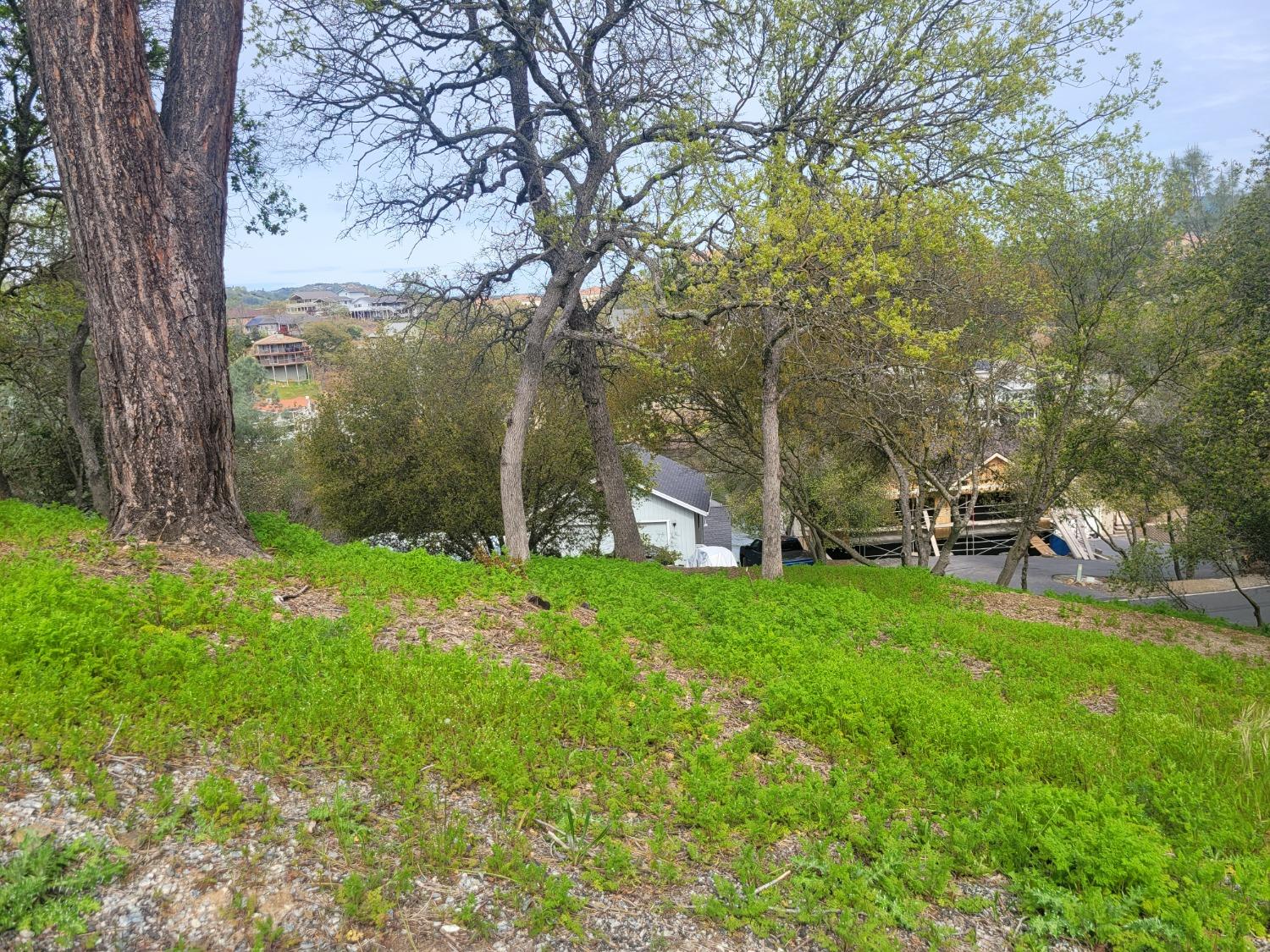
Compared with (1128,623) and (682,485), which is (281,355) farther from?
(1128,623)

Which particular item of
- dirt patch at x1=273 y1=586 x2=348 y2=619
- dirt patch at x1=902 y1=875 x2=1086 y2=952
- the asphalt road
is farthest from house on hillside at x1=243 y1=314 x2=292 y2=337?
dirt patch at x1=902 y1=875 x2=1086 y2=952

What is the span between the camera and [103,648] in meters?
4.13

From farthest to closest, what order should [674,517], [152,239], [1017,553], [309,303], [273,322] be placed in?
[309,303] < [273,322] < [674,517] < [1017,553] < [152,239]

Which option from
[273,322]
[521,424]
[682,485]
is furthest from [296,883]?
[273,322]

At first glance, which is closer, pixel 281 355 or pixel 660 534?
pixel 660 534

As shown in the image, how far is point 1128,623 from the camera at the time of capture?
10531 mm

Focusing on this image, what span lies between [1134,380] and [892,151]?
9.43 metres

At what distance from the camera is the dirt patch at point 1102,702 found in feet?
20.0

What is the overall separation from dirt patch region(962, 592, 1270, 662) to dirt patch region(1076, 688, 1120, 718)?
3281mm

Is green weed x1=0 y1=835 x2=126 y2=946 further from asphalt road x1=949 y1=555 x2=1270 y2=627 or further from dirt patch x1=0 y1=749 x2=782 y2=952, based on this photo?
asphalt road x1=949 y1=555 x2=1270 y2=627

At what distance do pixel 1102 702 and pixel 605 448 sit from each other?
8.45m

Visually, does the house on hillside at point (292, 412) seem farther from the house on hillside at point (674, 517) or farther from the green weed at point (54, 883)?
the green weed at point (54, 883)

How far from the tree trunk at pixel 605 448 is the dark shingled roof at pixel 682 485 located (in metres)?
10.2

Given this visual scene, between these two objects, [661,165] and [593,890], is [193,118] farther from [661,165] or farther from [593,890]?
[593,890]
